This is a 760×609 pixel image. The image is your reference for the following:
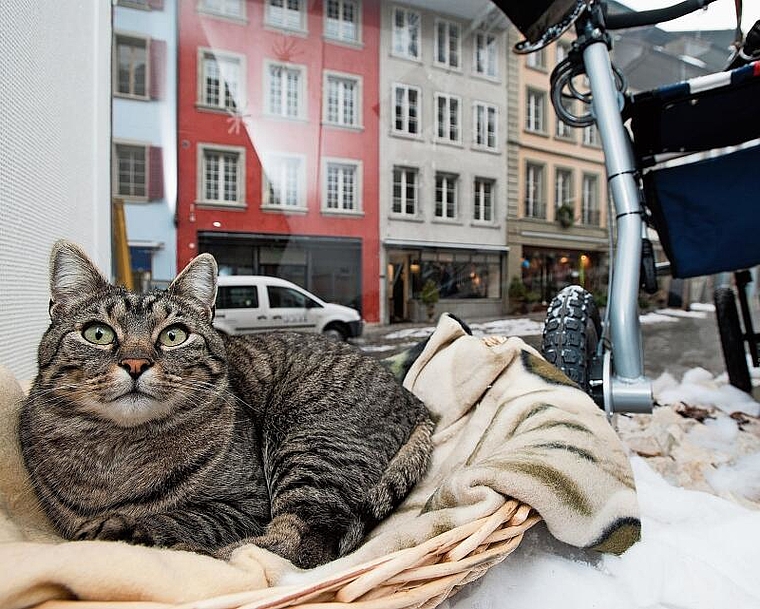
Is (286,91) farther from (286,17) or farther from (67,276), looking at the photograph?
(67,276)

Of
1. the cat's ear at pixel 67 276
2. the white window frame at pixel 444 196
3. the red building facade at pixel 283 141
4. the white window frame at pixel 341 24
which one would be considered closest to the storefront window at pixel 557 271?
the white window frame at pixel 444 196

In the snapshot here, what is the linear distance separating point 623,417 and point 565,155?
1.19 meters

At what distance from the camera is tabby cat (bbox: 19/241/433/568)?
0.73 meters

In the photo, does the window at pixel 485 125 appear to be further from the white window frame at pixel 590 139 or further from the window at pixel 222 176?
the window at pixel 222 176

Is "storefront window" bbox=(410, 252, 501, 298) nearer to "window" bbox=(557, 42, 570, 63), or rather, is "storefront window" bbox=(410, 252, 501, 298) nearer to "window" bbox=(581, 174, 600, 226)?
"window" bbox=(581, 174, 600, 226)

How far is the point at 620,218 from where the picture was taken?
1.30m

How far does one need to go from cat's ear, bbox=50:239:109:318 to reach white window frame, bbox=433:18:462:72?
175 cm

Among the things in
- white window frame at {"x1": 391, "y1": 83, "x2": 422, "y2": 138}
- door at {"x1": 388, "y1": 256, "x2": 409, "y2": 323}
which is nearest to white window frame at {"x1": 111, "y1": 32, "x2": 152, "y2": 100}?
white window frame at {"x1": 391, "y1": 83, "x2": 422, "y2": 138}

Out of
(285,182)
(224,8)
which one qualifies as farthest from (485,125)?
(224,8)

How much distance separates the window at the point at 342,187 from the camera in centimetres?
201

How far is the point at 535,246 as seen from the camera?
87.0 inches

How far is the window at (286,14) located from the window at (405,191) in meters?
0.68

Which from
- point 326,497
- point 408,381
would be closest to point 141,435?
point 326,497

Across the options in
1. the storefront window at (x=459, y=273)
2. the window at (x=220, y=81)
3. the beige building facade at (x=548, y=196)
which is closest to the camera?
the window at (x=220, y=81)
